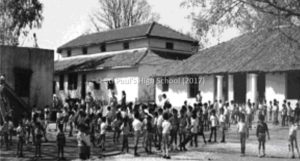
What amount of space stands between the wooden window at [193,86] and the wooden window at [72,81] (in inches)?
484

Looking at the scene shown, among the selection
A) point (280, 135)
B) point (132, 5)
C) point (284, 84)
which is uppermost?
point (132, 5)

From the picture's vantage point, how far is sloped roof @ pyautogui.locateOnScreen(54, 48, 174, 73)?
1341 inches

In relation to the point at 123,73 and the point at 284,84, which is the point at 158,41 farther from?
the point at 284,84

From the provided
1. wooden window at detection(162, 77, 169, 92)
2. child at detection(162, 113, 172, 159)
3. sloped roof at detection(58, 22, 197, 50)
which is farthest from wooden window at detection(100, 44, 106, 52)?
child at detection(162, 113, 172, 159)

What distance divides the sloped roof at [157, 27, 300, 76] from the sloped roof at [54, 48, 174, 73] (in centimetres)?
201

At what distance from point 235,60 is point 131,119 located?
36.2 ft

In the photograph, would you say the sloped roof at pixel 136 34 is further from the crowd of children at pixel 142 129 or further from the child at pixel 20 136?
the child at pixel 20 136

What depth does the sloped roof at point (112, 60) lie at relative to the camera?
34062mm

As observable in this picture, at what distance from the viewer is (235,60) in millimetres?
28359

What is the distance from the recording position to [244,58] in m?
27.9

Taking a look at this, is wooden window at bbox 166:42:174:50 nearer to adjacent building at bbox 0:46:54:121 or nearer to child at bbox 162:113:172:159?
adjacent building at bbox 0:46:54:121

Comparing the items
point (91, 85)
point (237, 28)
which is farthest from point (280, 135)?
point (91, 85)

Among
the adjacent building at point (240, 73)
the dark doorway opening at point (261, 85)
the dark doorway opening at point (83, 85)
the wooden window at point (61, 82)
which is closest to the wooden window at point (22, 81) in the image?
the adjacent building at point (240, 73)

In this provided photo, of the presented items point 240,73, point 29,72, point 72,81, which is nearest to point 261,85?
point 240,73
